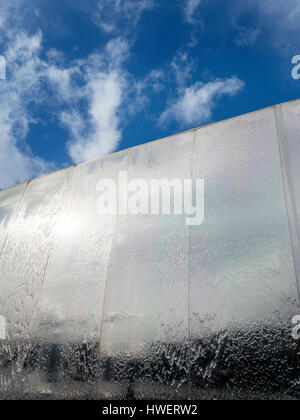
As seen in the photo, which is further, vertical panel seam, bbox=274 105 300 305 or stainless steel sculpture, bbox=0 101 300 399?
vertical panel seam, bbox=274 105 300 305

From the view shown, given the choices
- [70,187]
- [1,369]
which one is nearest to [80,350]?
[1,369]

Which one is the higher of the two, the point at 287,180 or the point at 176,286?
the point at 287,180

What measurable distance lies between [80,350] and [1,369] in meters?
1.22

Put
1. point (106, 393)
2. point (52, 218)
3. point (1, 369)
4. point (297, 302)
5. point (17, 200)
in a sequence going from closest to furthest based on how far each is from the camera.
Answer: point (297, 302)
point (106, 393)
point (1, 369)
point (52, 218)
point (17, 200)

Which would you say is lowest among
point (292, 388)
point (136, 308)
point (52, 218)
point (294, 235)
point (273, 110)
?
point (292, 388)

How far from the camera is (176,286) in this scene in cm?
263

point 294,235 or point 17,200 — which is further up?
point 17,200

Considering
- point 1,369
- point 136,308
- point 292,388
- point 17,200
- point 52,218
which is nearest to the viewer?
point 292,388

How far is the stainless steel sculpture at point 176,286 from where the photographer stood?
2.17m

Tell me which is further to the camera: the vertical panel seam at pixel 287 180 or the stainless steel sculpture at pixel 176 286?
the vertical panel seam at pixel 287 180

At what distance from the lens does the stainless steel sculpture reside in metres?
2.17

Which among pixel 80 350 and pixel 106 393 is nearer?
pixel 106 393

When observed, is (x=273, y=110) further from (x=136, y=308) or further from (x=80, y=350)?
(x=80, y=350)

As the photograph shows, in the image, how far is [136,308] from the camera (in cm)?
272
